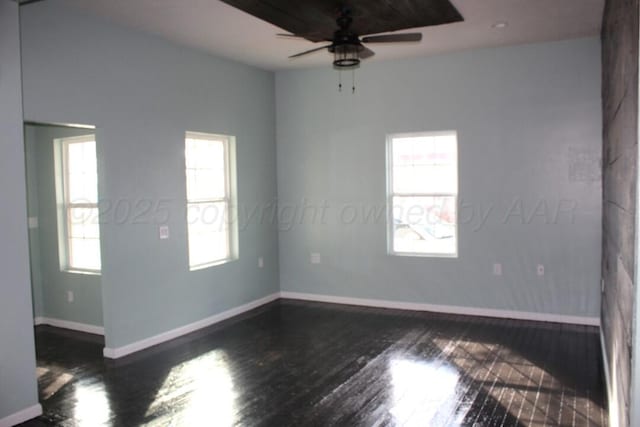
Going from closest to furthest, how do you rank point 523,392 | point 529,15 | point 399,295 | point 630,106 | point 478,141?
point 630,106, point 523,392, point 529,15, point 478,141, point 399,295

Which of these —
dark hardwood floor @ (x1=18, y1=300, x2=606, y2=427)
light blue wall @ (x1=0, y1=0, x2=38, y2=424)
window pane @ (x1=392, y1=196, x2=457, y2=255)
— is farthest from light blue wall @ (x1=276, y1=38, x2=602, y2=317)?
light blue wall @ (x1=0, y1=0, x2=38, y2=424)

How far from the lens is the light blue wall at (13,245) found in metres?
3.27

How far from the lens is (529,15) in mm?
4445

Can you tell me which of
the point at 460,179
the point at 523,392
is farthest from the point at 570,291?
the point at 523,392

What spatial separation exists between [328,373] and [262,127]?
11.3 feet

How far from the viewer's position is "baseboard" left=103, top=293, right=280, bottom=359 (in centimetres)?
463

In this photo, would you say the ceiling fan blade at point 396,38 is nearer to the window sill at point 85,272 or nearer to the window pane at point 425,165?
the window pane at point 425,165

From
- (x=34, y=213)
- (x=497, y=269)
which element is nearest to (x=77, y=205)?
(x=34, y=213)

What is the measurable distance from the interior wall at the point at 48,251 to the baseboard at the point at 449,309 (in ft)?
8.12

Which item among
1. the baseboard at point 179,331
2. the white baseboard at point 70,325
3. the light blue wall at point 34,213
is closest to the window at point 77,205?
the light blue wall at point 34,213

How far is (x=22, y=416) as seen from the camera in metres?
3.37

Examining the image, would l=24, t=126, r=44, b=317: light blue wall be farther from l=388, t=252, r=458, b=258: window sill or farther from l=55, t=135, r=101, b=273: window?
l=388, t=252, r=458, b=258: window sill

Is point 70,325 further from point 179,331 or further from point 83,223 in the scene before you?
point 179,331

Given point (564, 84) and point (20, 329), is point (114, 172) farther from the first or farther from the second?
point (564, 84)
